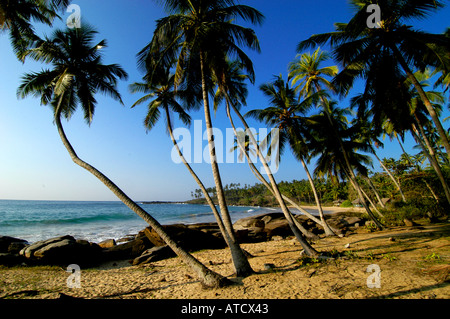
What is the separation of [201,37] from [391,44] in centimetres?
816

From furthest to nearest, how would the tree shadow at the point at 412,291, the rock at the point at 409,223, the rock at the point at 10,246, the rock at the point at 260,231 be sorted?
the rock at the point at 260,231 < the rock at the point at 409,223 < the rock at the point at 10,246 < the tree shadow at the point at 412,291

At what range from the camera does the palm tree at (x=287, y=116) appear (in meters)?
12.8

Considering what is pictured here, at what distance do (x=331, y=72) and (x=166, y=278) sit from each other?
16162 mm

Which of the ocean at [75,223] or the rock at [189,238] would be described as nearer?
the rock at [189,238]

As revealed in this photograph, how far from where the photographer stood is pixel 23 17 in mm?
7621

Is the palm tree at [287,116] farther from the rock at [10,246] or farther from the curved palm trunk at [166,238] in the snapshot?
the rock at [10,246]

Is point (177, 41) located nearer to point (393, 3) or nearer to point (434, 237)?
point (393, 3)

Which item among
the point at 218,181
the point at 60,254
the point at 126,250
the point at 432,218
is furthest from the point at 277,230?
the point at 60,254

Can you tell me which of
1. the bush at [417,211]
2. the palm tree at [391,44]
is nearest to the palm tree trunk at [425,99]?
the palm tree at [391,44]

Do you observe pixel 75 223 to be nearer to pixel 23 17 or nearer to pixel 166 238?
pixel 23 17

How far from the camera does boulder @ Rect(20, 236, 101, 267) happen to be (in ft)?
29.8

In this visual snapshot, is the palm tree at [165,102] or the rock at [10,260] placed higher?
the palm tree at [165,102]

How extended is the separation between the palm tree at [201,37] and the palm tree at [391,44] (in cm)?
428
